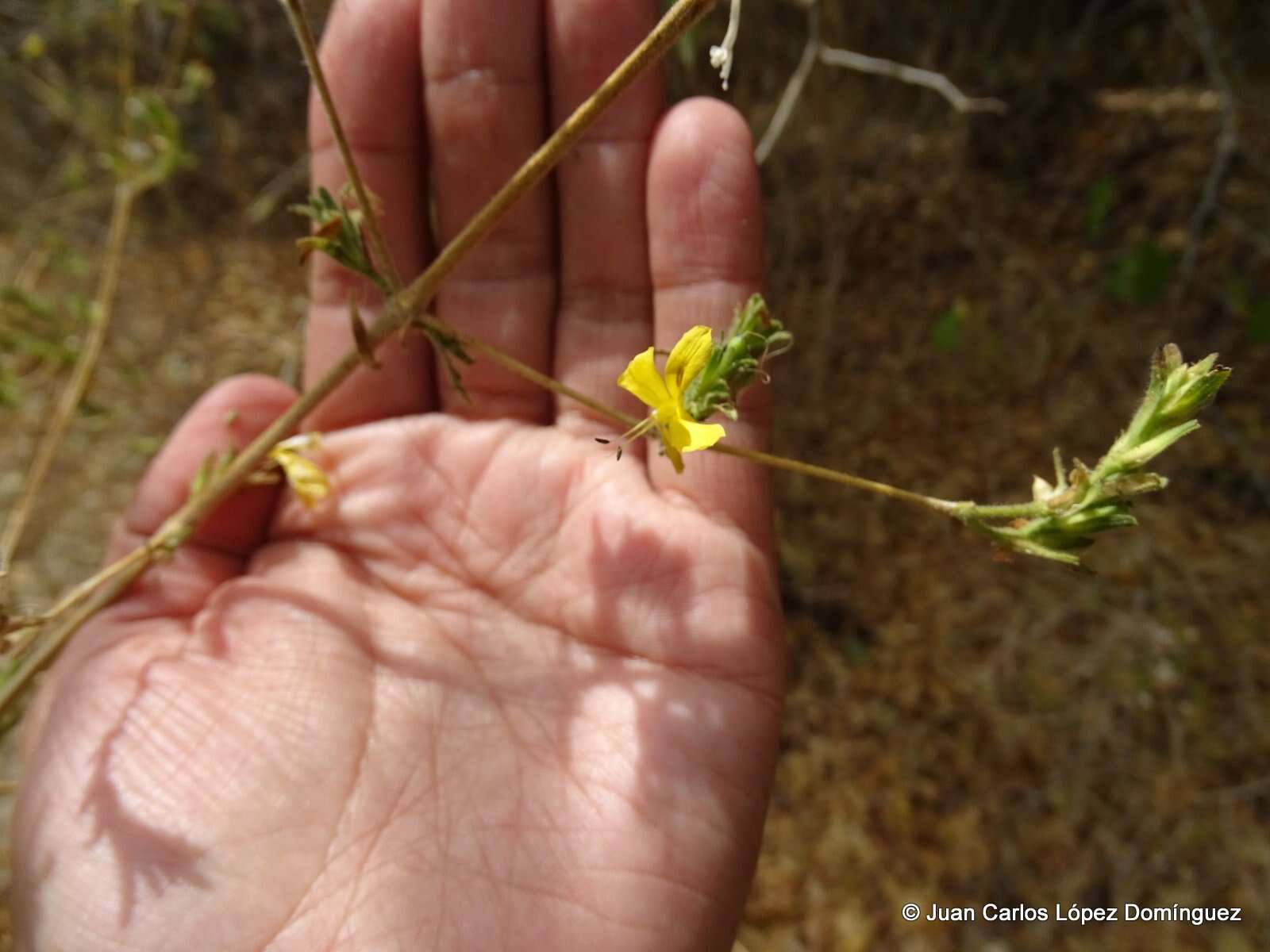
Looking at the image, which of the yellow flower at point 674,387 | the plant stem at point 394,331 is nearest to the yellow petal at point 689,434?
the yellow flower at point 674,387

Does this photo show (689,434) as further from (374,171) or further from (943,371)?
(943,371)

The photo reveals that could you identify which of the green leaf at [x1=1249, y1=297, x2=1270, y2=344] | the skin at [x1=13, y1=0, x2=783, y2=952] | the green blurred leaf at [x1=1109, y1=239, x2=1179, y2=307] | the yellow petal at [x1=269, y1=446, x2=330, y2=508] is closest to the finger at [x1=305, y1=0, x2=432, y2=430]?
the skin at [x1=13, y1=0, x2=783, y2=952]

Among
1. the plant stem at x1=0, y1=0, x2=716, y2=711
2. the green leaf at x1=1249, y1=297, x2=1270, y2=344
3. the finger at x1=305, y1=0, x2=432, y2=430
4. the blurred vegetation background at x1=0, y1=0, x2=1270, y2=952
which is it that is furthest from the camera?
the green leaf at x1=1249, y1=297, x2=1270, y2=344

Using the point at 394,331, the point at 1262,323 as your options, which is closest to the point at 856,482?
the point at 394,331

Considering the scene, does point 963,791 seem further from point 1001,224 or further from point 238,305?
point 238,305

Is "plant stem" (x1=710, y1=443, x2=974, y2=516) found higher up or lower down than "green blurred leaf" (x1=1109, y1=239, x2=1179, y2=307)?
higher up

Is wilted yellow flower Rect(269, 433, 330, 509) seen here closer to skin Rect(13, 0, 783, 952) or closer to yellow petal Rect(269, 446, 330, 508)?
yellow petal Rect(269, 446, 330, 508)

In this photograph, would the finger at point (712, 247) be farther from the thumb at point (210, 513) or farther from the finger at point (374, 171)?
the thumb at point (210, 513)

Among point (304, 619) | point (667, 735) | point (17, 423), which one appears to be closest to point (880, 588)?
point (667, 735)
